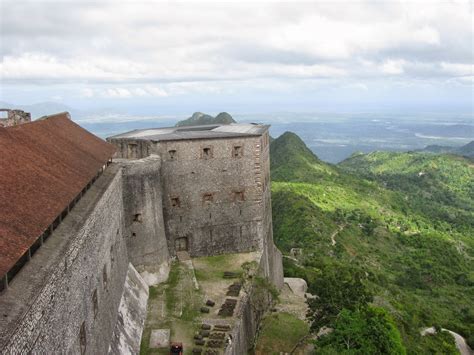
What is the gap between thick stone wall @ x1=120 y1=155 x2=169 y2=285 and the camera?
2756 cm

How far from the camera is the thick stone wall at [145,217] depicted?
27562mm

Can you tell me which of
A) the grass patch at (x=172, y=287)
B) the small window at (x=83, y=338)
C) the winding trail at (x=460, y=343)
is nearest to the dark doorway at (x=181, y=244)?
the grass patch at (x=172, y=287)

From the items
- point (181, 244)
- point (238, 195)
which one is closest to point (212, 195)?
point (238, 195)

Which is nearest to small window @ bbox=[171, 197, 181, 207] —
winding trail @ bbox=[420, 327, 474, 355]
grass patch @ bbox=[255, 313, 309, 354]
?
grass patch @ bbox=[255, 313, 309, 354]

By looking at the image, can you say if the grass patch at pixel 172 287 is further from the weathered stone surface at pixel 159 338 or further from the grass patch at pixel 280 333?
the grass patch at pixel 280 333

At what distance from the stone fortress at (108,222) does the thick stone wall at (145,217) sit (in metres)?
0.06

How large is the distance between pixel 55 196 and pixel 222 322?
12.3 metres

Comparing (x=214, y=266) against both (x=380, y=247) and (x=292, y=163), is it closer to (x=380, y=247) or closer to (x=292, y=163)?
(x=380, y=247)

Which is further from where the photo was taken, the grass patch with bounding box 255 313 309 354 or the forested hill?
the grass patch with bounding box 255 313 309 354

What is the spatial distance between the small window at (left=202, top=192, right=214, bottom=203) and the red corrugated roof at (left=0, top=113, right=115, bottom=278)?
10.1 m

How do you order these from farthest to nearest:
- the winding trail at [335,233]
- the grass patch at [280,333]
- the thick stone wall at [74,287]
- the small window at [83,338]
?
the winding trail at [335,233] < the grass patch at [280,333] < the small window at [83,338] < the thick stone wall at [74,287]

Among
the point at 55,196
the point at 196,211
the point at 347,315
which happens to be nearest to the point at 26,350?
the point at 55,196

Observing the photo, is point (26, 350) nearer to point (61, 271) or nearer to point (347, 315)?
point (61, 271)

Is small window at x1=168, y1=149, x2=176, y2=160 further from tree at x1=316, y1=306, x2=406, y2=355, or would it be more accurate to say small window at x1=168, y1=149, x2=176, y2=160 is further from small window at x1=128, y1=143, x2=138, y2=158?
tree at x1=316, y1=306, x2=406, y2=355
